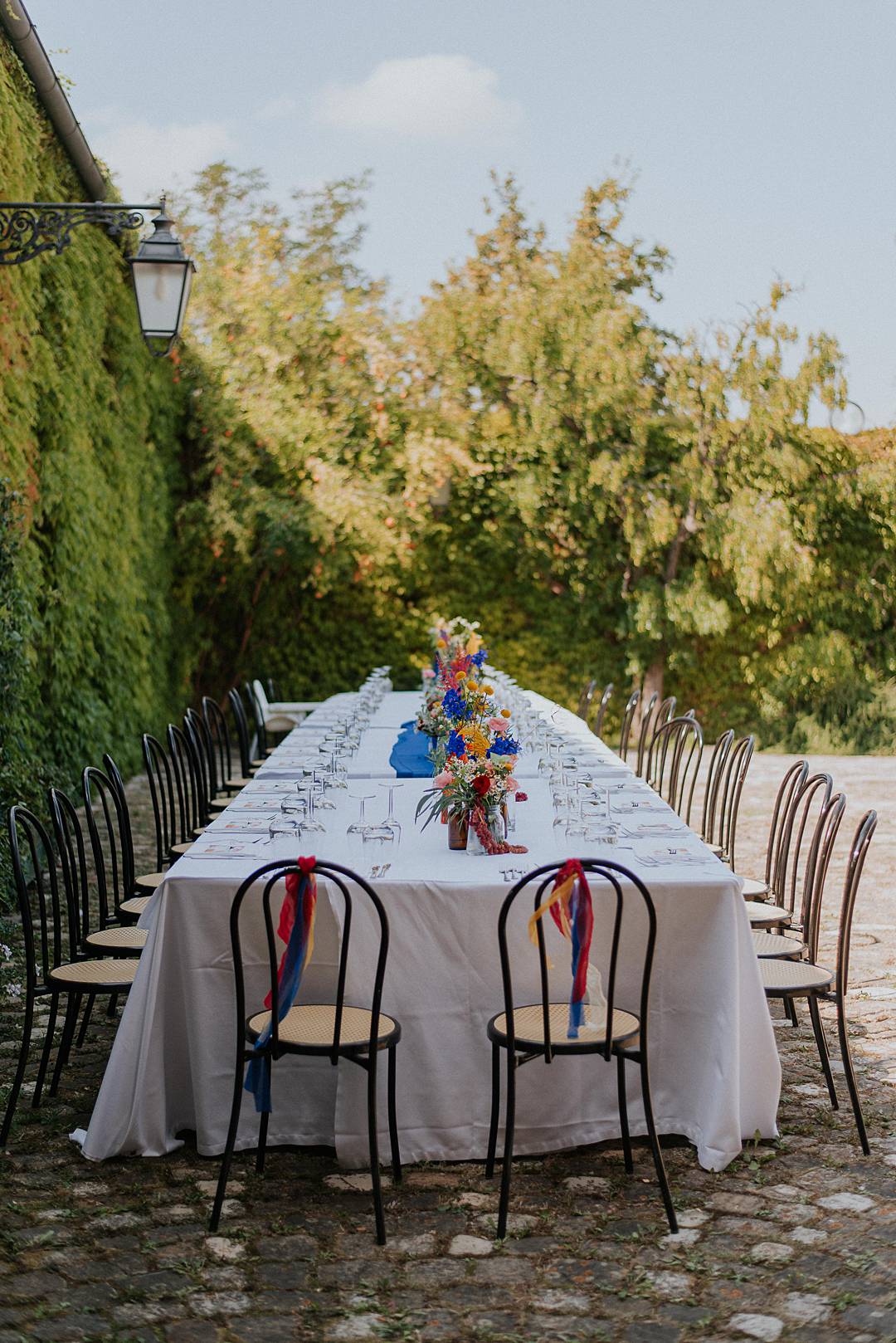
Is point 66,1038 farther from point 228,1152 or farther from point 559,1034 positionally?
point 559,1034

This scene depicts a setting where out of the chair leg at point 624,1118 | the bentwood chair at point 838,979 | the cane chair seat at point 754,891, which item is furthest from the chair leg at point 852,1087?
the cane chair seat at point 754,891

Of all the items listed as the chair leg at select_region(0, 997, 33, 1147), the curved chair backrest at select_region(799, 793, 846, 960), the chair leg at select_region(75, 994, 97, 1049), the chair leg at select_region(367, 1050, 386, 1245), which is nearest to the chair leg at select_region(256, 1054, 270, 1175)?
the chair leg at select_region(367, 1050, 386, 1245)

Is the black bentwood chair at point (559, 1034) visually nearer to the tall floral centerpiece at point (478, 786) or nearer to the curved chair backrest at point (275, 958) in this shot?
the curved chair backrest at point (275, 958)

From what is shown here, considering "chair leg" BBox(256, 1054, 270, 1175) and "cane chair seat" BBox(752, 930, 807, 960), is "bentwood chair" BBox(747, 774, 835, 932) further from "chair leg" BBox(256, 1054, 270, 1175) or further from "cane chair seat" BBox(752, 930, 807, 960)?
"chair leg" BBox(256, 1054, 270, 1175)

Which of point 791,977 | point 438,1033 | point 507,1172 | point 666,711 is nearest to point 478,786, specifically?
point 438,1033

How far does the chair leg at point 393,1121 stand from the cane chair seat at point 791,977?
110cm

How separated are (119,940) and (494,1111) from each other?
4.93 feet

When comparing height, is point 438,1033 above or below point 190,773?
below

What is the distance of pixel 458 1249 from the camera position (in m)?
3.05

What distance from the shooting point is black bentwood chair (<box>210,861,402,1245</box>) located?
3.14 m

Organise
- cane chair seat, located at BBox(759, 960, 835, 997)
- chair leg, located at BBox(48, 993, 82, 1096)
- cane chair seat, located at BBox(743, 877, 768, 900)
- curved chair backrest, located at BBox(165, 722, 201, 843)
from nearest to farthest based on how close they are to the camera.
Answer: cane chair seat, located at BBox(759, 960, 835, 997) < chair leg, located at BBox(48, 993, 82, 1096) < cane chair seat, located at BBox(743, 877, 768, 900) < curved chair backrest, located at BBox(165, 722, 201, 843)

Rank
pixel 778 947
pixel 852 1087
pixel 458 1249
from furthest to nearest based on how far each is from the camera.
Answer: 1. pixel 778 947
2. pixel 852 1087
3. pixel 458 1249

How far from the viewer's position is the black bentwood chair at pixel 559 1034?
316 cm

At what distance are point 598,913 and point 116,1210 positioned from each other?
4.86 feet
